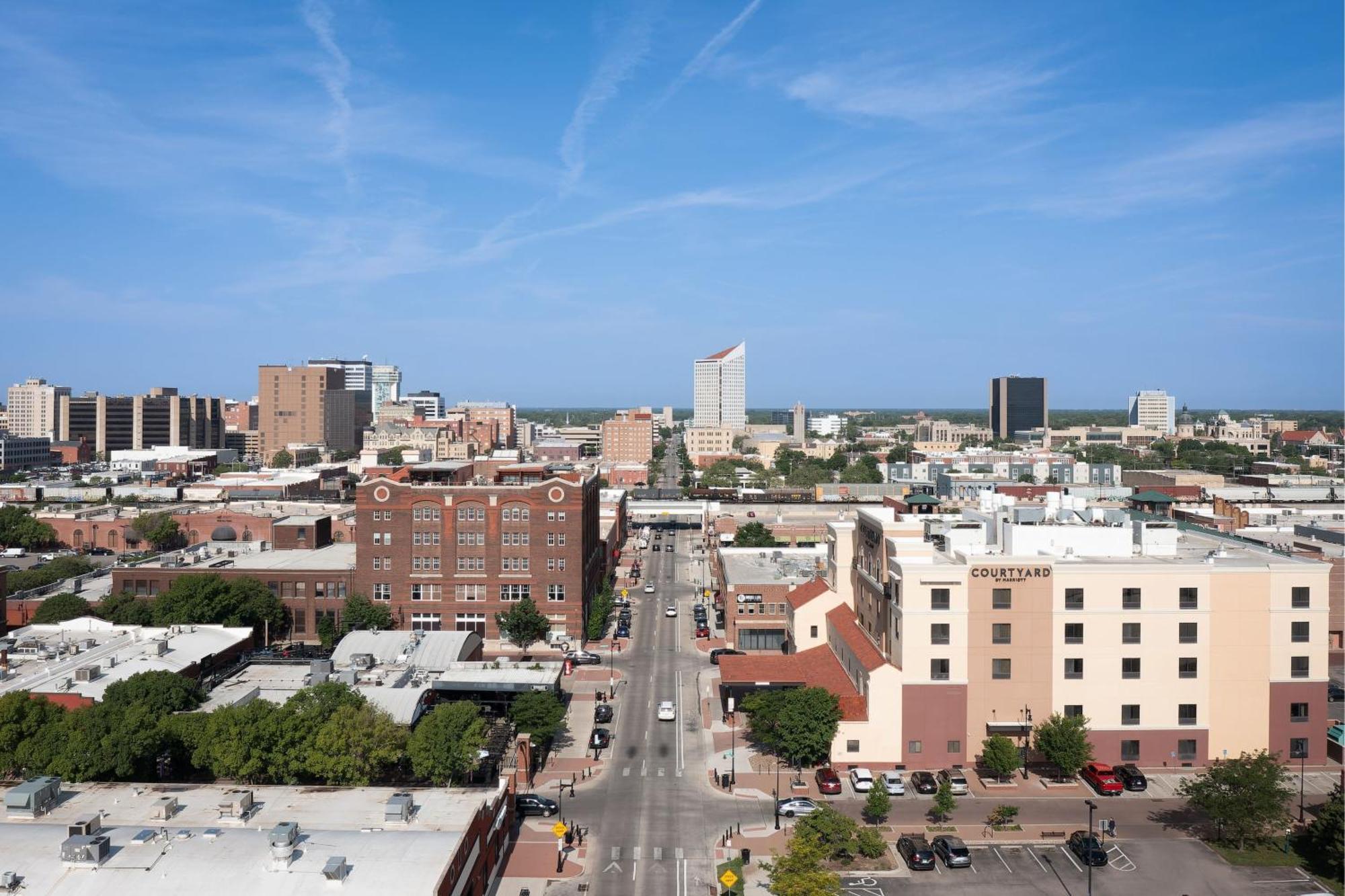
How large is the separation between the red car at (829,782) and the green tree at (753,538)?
6984 cm

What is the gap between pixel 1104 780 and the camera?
5103 cm

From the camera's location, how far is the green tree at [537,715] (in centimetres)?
5328

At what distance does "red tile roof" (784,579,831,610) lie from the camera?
7281 cm

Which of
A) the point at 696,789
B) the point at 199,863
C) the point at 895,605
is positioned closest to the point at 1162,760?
the point at 895,605

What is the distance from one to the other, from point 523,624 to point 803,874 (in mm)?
44154

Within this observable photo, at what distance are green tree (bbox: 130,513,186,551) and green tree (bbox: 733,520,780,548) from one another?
222 ft

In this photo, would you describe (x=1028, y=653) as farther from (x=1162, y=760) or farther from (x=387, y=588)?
Result: (x=387, y=588)

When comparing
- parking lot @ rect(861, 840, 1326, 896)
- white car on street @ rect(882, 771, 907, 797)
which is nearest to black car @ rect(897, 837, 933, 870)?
parking lot @ rect(861, 840, 1326, 896)

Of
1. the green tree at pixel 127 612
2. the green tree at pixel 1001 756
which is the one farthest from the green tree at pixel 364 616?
the green tree at pixel 1001 756

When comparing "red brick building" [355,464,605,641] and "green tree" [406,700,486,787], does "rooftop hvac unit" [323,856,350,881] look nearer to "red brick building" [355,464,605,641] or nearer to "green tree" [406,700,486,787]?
"green tree" [406,700,486,787]

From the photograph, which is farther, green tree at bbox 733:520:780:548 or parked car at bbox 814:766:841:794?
green tree at bbox 733:520:780:548

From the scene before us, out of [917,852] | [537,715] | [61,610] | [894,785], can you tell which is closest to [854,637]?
[894,785]

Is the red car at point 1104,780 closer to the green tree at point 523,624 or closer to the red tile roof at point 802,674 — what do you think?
the red tile roof at point 802,674

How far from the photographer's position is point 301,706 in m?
46.8
